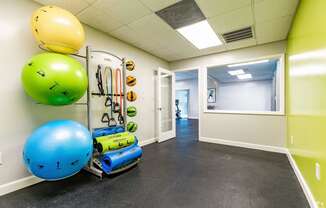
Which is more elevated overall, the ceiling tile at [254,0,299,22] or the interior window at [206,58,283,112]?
the ceiling tile at [254,0,299,22]

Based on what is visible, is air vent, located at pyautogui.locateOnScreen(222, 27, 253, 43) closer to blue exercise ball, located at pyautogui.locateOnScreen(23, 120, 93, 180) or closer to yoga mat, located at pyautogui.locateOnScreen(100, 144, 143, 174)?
yoga mat, located at pyautogui.locateOnScreen(100, 144, 143, 174)

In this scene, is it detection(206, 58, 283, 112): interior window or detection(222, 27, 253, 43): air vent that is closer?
detection(222, 27, 253, 43): air vent

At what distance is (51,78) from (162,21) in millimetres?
1860

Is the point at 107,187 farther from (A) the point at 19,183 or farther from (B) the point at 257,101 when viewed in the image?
(B) the point at 257,101

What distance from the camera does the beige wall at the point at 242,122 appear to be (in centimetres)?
320

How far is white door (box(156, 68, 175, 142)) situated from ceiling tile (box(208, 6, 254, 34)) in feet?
6.16

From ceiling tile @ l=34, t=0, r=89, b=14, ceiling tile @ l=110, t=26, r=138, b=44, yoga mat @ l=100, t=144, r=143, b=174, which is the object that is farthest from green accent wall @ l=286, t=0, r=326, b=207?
ceiling tile @ l=34, t=0, r=89, b=14

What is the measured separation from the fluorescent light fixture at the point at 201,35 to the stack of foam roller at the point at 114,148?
220 cm

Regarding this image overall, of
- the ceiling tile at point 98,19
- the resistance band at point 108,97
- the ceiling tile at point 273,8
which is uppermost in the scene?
the ceiling tile at point 98,19

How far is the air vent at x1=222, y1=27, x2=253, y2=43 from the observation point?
2779 millimetres

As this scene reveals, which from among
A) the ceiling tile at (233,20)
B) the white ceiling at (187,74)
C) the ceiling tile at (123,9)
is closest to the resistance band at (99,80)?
the ceiling tile at (123,9)

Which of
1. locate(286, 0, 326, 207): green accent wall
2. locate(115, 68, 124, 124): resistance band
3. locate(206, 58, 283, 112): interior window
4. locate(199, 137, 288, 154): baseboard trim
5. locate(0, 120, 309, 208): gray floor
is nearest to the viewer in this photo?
locate(286, 0, 326, 207): green accent wall

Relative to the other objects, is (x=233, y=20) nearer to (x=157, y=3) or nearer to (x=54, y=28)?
(x=157, y=3)

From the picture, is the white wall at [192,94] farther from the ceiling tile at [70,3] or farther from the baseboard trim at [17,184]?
the baseboard trim at [17,184]
